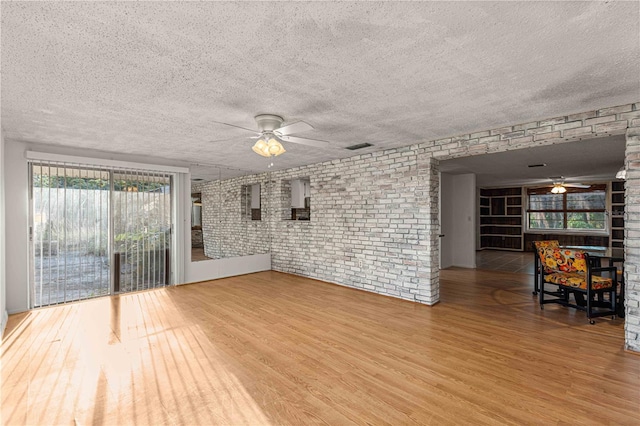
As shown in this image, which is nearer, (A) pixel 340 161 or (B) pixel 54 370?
(B) pixel 54 370

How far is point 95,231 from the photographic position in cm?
467

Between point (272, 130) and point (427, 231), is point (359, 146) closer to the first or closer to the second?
point (427, 231)

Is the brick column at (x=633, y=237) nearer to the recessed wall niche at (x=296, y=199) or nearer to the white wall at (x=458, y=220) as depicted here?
the white wall at (x=458, y=220)

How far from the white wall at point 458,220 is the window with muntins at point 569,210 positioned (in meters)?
4.48

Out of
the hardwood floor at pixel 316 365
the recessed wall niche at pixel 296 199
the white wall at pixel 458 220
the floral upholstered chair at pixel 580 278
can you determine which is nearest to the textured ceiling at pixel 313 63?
the floral upholstered chair at pixel 580 278

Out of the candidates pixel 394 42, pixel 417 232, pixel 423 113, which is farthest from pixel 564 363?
pixel 394 42

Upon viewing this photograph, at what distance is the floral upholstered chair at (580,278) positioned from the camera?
3713 millimetres

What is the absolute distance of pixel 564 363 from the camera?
105 inches

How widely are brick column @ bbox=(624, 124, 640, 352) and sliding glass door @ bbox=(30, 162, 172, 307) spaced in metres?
6.28

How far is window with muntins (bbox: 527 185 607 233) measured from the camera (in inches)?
368

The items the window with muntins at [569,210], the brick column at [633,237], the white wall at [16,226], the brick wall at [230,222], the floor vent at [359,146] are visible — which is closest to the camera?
the brick column at [633,237]

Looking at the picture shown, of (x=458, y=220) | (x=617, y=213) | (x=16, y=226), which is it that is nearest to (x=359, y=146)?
(x=458, y=220)

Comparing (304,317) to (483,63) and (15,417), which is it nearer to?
(15,417)

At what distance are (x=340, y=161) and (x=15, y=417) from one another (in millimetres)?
4899
